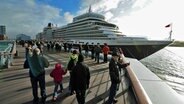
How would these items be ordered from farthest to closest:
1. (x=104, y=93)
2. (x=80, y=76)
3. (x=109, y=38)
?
(x=109, y=38)
(x=104, y=93)
(x=80, y=76)

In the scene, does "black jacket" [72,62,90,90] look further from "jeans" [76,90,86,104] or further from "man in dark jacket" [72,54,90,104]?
"jeans" [76,90,86,104]

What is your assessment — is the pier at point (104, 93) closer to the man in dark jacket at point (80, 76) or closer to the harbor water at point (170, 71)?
the man in dark jacket at point (80, 76)

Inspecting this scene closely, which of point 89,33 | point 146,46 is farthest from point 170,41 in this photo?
point 89,33

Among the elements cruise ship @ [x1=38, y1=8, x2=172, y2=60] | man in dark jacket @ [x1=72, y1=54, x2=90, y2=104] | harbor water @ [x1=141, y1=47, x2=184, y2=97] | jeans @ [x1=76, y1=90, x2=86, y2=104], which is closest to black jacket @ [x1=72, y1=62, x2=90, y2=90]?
man in dark jacket @ [x1=72, y1=54, x2=90, y2=104]

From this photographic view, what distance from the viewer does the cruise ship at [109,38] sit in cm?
3384

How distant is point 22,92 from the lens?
6625mm

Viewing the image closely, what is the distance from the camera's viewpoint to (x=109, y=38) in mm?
37719

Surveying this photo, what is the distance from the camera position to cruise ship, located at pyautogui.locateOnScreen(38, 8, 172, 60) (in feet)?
111

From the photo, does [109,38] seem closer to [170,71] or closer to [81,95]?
[170,71]

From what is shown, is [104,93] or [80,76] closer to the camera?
[80,76]

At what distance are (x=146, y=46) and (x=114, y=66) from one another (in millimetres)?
30373

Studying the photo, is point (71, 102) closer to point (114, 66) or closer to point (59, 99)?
point (59, 99)

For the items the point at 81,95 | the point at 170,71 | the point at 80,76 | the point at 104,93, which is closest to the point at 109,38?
the point at 170,71

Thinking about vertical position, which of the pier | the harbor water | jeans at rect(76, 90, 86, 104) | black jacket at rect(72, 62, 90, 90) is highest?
black jacket at rect(72, 62, 90, 90)
